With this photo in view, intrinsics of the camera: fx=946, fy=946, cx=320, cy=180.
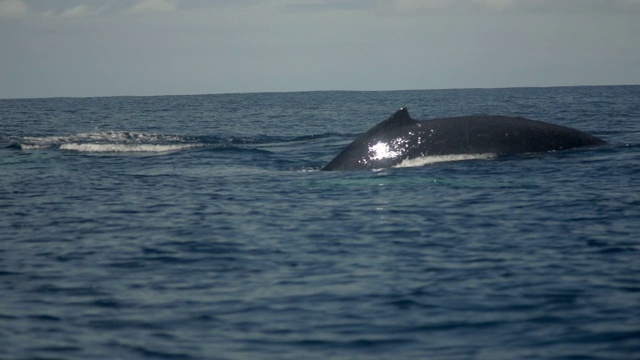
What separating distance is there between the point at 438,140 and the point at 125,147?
15.3m

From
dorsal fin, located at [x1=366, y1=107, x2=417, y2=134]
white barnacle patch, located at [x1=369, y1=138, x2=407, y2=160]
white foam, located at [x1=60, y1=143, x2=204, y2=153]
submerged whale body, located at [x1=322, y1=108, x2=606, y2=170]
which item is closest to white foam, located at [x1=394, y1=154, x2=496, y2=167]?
submerged whale body, located at [x1=322, y1=108, x2=606, y2=170]

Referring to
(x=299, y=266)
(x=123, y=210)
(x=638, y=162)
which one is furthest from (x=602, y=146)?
(x=299, y=266)

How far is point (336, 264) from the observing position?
11.8m

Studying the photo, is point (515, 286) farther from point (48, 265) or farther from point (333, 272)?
point (48, 265)

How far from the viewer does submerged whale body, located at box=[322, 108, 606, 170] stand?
2103cm

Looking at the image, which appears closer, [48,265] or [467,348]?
[467,348]

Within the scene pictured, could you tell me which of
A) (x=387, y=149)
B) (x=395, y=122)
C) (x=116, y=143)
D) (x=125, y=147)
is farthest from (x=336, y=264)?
Result: (x=116, y=143)

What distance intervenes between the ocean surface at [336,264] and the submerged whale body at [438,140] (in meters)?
0.39

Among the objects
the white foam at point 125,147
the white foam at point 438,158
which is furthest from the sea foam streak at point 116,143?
the white foam at point 438,158

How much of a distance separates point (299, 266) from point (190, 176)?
11.8 meters

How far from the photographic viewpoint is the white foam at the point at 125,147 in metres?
31.9

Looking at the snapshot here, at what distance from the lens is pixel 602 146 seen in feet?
78.9

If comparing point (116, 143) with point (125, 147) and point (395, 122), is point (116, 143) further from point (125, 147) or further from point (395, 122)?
point (395, 122)

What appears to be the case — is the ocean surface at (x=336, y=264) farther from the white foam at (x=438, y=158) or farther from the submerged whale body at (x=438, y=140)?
the submerged whale body at (x=438, y=140)
